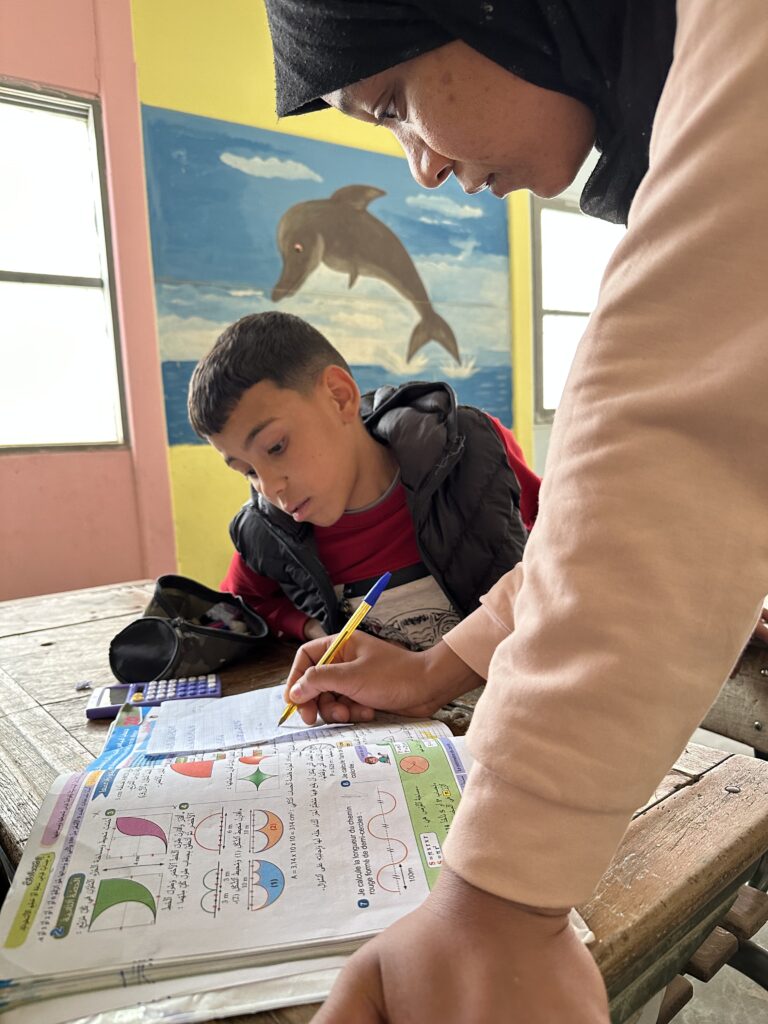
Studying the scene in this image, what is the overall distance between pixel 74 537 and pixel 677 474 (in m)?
2.73

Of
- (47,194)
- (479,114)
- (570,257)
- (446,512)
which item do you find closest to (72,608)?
(446,512)

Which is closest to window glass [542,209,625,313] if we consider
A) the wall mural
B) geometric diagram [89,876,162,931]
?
the wall mural

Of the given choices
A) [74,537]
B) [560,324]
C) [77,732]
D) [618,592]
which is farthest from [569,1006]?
[560,324]

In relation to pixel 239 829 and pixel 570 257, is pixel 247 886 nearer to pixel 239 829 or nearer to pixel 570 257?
pixel 239 829

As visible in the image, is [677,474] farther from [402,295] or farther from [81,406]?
[402,295]

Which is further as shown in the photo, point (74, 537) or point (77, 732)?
point (74, 537)

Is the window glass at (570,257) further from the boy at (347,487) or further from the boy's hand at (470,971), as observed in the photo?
the boy's hand at (470,971)

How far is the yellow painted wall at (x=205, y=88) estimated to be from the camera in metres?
2.73

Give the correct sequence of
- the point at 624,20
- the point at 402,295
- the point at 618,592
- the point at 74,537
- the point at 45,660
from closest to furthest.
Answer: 1. the point at 618,592
2. the point at 624,20
3. the point at 45,660
4. the point at 74,537
5. the point at 402,295

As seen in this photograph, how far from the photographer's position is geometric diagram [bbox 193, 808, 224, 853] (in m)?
0.48

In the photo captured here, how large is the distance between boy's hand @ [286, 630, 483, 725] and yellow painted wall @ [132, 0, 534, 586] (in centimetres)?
228

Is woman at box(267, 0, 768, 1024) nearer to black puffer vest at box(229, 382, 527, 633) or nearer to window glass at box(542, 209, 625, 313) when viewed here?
black puffer vest at box(229, 382, 527, 633)

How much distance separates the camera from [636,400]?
0.28 meters

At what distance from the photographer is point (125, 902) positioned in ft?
1.44
